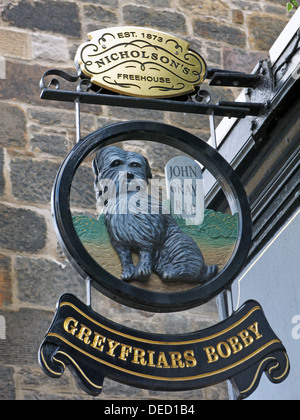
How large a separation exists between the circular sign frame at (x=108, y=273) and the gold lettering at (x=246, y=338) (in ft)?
0.55

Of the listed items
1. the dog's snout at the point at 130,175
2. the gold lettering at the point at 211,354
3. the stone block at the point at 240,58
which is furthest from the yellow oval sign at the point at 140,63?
the stone block at the point at 240,58

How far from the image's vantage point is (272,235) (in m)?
4.25

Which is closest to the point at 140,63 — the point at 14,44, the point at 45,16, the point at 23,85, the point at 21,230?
the point at 21,230

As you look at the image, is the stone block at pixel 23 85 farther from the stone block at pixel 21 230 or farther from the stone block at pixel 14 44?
the stone block at pixel 21 230

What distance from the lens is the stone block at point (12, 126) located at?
5.57m

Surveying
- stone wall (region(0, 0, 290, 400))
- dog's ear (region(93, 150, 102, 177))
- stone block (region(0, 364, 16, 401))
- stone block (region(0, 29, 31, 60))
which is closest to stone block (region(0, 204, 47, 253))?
stone wall (region(0, 0, 290, 400))

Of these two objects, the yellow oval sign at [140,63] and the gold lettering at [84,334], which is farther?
the yellow oval sign at [140,63]

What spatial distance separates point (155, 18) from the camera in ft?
20.8

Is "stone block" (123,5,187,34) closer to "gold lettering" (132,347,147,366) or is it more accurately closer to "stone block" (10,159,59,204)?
"stone block" (10,159,59,204)

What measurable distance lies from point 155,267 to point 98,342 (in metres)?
0.35

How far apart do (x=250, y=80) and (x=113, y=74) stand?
27.4 inches

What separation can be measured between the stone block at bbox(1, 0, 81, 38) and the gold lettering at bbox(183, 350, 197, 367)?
3269 millimetres

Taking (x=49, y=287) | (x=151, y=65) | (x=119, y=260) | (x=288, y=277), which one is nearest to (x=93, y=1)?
(x=49, y=287)

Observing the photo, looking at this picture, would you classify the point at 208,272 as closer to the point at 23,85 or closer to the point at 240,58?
the point at 23,85
